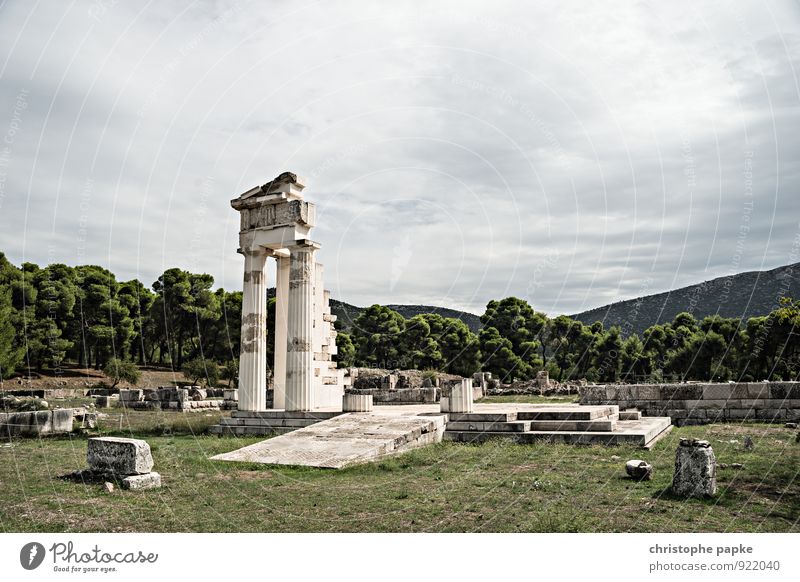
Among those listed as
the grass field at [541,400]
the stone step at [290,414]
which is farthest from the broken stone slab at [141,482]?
the grass field at [541,400]

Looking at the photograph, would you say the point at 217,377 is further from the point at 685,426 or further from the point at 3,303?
the point at 685,426

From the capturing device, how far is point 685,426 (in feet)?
66.3

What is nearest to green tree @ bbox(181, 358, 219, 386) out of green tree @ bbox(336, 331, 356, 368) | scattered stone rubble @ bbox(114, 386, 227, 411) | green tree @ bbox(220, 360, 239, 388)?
green tree @ bbox(220, 360, 239, 388)

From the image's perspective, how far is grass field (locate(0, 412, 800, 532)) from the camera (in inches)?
321

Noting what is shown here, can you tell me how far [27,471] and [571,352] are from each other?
66726mm

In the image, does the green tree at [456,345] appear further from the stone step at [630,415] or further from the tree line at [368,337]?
the stone step at [630,415]

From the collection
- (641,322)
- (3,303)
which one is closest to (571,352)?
(641,322)

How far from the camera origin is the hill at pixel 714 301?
6454cm

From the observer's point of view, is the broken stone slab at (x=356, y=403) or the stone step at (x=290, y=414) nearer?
the broken stone slab at (x=356, y=403)

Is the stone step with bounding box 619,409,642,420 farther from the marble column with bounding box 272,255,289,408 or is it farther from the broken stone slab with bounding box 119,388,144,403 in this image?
the broken stone slab with bounding box 119,388,144,403

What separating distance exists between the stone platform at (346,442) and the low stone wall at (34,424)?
399 inches

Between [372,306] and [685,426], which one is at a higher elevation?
[372,306]

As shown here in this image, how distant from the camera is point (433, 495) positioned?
32.4 feet

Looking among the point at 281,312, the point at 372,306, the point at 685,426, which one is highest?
the point at 372,306
